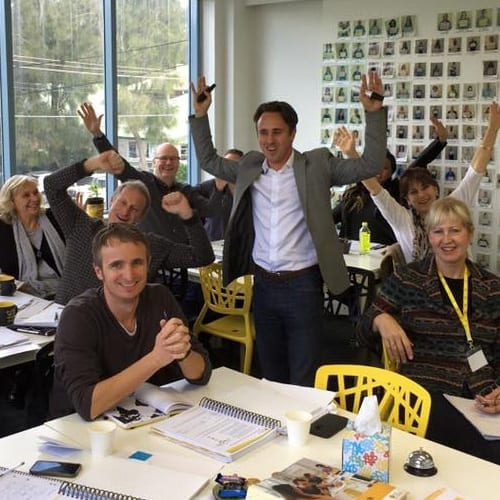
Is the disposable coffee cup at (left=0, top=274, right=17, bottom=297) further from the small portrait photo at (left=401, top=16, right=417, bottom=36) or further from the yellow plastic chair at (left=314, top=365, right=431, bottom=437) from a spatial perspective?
→ the small portrait photo at (left=401, top=16, right=417, bottom=36)

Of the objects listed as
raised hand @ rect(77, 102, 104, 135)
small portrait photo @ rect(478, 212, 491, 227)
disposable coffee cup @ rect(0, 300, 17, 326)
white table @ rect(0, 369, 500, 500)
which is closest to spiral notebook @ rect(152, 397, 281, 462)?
white table @ rect(0, 369, 500, 500)

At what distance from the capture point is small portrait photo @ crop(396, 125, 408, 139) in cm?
559

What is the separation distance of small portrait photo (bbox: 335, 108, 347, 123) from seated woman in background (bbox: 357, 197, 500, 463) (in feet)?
11.3

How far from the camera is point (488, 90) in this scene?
5.12 meters

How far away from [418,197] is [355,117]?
239 cm

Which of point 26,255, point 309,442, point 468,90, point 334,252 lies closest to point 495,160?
point 468,90

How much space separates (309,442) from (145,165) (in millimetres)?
4687

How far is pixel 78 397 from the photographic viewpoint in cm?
190

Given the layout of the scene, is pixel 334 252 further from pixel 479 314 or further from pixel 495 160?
pixel 495 160

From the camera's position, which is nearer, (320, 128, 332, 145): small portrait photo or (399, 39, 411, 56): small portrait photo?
(399, 39, 411, 56): small portrait photo

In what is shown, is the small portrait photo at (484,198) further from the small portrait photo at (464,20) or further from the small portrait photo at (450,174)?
the small portrait photo at (464,20)

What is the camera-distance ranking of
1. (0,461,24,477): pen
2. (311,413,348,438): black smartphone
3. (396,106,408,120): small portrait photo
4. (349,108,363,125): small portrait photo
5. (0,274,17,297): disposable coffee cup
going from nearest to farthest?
(0,461,24,477): pen, (311,413,348,438): black smartphone, (0,274,17,297): disposable coffee cup, (396,106,408,120): small portrait photo, (349,108,363,125): small portrait photo

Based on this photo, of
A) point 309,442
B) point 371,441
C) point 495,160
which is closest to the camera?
point 371,441

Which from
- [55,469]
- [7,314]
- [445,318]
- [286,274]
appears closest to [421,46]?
[286,274]
